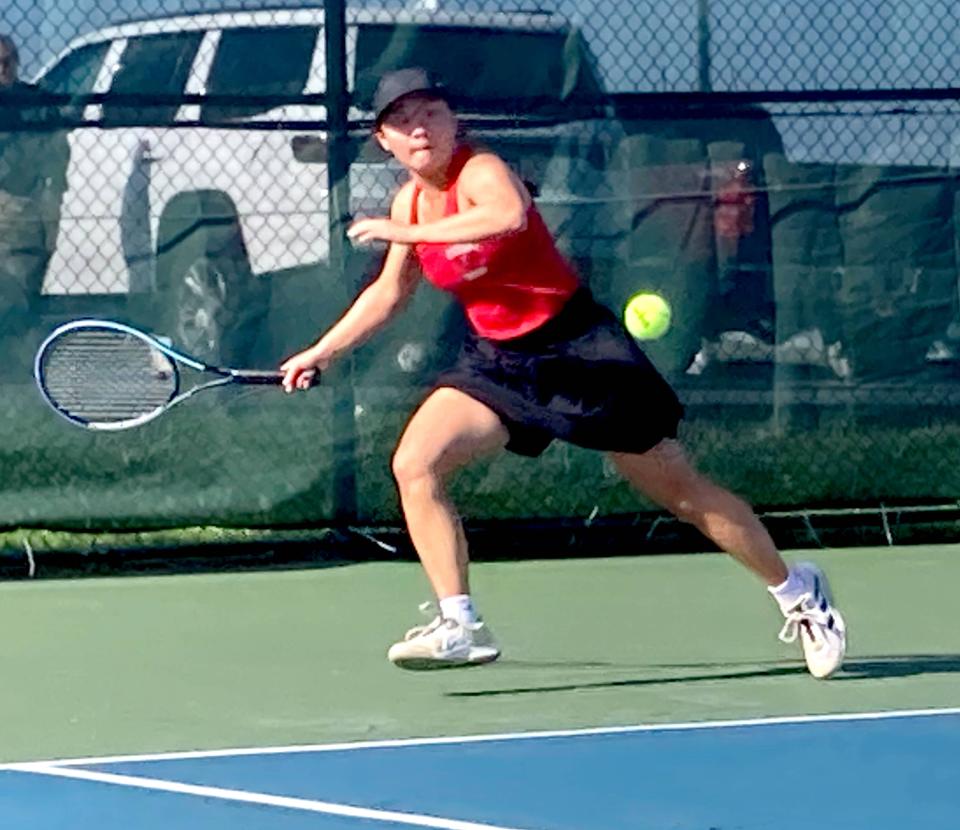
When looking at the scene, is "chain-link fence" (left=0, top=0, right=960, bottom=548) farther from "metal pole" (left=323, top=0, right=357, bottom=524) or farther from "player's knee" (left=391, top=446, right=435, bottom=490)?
"player's knee" (left=391, top=446, right=435, bottom=490)

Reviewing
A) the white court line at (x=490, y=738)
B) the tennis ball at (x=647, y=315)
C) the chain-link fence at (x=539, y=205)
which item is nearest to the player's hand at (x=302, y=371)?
the white court line at (x=490, y=738)

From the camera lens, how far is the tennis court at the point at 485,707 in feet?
14.3

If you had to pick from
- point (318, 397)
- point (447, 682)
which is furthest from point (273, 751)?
point (318, 397)

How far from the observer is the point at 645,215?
25.6 ft

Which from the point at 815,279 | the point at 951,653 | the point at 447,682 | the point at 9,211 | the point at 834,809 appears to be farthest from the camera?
the point at 815,279

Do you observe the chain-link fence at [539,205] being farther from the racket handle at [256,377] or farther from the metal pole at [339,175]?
the racket handle at [256,377]

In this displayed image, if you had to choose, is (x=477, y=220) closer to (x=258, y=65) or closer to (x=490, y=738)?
Answer: (x=490, y=738)

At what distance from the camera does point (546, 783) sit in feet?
14.8

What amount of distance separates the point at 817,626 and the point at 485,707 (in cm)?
81

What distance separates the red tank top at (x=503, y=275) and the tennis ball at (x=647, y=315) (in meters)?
2.27

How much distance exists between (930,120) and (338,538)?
2.31 m

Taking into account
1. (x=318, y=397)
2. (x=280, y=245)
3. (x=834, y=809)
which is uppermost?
(x=280, y=245)

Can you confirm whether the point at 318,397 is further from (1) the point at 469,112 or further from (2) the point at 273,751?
(2) the point at 273,751

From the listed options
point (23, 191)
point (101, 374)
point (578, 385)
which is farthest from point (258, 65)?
point (578, 385)
